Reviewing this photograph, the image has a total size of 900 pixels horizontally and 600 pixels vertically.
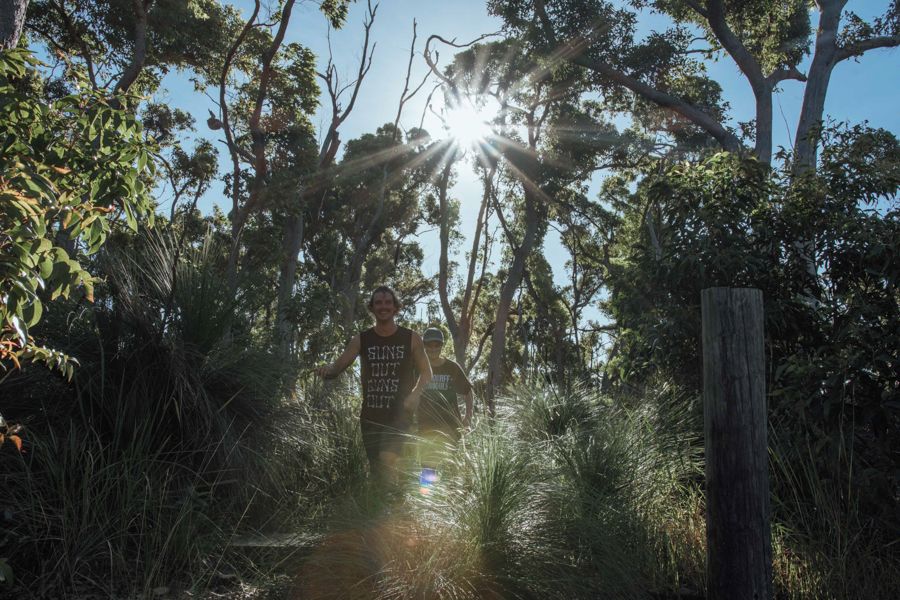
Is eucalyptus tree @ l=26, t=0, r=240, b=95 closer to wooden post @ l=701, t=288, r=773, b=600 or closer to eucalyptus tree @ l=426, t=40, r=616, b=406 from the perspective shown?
eucalyptus tree @ l=426, t=40, r=616, b=406

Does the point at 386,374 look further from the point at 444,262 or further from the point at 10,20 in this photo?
the point at 444,262

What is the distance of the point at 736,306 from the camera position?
3.42 meters

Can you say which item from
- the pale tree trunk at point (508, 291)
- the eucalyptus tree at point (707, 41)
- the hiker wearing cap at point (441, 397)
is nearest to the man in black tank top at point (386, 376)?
the hiker wearing cap at point (441, 397)

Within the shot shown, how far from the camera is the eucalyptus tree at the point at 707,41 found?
13.2 metres

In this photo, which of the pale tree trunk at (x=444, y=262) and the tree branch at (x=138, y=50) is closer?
the tree branch at (x=138, y=50)

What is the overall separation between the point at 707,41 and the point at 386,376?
14.7m

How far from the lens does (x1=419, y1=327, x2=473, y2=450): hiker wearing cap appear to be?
20.3ft

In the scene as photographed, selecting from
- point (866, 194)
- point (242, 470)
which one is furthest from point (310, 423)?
Result: point (866, 194)

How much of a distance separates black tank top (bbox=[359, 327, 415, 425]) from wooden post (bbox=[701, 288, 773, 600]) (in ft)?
7.59

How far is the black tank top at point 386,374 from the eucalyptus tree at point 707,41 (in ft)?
33.6

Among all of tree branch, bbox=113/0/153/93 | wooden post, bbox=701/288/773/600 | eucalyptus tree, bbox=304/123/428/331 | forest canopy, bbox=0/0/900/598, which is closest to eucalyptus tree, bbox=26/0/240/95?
tree branch, bbox=113/0/153/93

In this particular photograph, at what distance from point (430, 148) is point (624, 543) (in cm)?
2078

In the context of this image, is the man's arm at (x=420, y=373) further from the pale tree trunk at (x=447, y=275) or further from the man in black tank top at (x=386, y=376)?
the pale tree trunk at (x=447, y=275)

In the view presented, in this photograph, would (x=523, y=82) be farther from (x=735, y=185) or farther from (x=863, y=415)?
(x=863, y=415)
